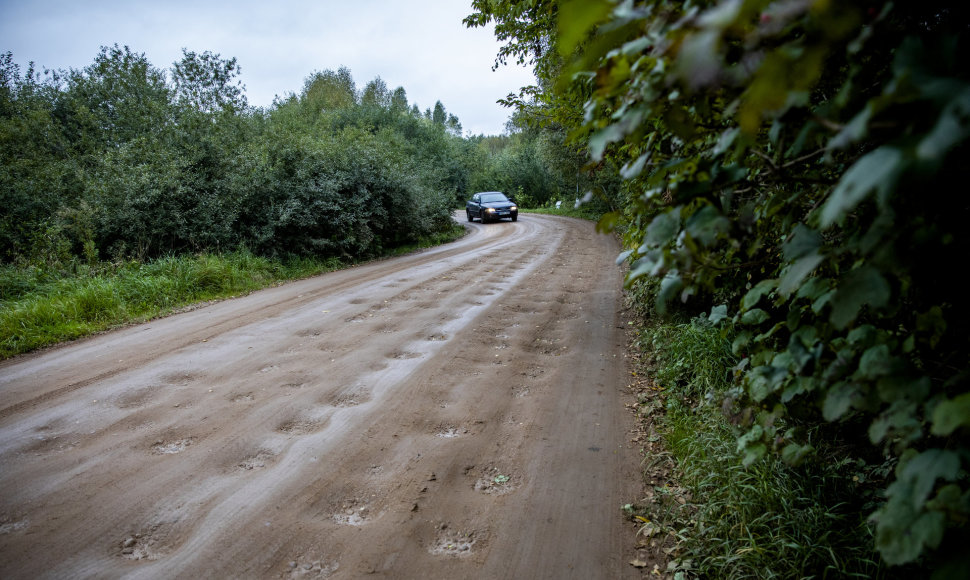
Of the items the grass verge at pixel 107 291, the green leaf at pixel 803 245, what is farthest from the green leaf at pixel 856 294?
the grass verge at pixel 107 291

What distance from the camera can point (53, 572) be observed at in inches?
97.9

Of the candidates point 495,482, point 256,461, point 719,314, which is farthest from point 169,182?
point 719,314

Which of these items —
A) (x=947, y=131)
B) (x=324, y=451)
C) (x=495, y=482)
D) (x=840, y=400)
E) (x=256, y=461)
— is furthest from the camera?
(x=324, y=451)

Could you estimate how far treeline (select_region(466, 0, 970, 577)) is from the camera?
76 cm

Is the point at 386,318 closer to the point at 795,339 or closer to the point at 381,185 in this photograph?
the point at 795,339

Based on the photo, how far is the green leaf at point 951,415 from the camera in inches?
36.2

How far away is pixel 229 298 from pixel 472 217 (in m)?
19.0

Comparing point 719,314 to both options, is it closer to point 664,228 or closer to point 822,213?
point 664,228

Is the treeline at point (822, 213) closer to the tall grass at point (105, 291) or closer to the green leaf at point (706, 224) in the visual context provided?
the green leaf at point (706, 224)

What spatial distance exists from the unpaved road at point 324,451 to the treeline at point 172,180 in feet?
14.1

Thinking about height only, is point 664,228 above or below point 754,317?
above

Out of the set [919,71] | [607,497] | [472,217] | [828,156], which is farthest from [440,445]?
[472,217]

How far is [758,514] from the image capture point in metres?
2.64

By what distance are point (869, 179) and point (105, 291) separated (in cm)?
965
